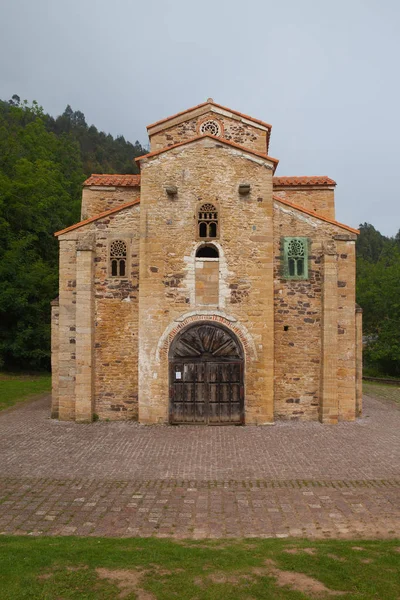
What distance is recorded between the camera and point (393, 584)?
5184 mm

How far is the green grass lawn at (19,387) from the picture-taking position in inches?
765

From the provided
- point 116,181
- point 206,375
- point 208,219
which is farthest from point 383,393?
point 116,181

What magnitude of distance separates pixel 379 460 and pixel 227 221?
8.21 metres

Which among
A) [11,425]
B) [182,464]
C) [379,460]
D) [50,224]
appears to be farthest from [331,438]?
[50,224]

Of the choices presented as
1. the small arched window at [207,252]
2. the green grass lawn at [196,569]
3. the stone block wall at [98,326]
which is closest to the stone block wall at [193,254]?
the small arched window at [207,252]

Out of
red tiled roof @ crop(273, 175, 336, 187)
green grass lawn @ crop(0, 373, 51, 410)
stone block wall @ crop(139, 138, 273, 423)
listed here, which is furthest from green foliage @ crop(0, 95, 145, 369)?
red tiled roof @ crop(273, 175, 336, 187)

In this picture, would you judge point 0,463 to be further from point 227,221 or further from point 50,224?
point 50,224

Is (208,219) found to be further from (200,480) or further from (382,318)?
(382,318)

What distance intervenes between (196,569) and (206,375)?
28.5 ft

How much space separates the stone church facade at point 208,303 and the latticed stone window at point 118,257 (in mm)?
48

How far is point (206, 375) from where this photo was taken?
14273mm

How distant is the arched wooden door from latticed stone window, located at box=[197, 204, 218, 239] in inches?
118

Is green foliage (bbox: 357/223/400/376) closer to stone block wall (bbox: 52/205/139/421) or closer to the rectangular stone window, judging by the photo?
stone block wall (bbox: 52/205/139/421)

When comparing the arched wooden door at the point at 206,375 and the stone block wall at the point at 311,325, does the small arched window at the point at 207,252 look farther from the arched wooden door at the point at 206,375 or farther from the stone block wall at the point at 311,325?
the arched wooden door at the point at 206,375
